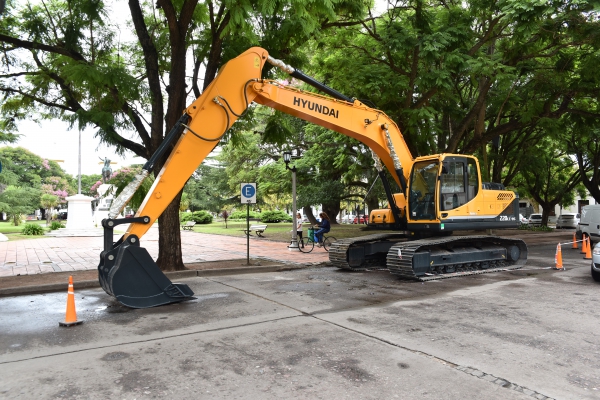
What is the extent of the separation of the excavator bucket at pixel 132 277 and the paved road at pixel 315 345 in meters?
0.26

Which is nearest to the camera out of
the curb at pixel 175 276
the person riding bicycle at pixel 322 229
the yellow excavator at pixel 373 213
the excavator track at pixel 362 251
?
the yellow excavator at pixel 373 213

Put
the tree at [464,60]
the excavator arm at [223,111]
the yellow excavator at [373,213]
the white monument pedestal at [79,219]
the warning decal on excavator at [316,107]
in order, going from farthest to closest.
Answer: the white monument pedestal at [79,219] < the tree at [464,60] < the warning decal on excavator at [316,107] < the excavator arm at [223,111] < the yellow excavator at [373,213]

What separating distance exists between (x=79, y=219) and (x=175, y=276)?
2322 cm

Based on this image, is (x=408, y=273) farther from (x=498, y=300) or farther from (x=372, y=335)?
(x=372, y=335)

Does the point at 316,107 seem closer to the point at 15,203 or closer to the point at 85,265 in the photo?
the point at 85,265

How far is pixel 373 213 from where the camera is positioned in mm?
12742

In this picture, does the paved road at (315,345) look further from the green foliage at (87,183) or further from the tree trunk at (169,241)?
the green foliage at (87,183)

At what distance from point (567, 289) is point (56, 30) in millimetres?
13440

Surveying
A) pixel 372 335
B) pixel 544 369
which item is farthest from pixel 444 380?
pixel 372 335

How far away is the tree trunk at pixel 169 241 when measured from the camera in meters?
11.5

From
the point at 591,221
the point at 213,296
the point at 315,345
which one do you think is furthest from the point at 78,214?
the point at 591,221

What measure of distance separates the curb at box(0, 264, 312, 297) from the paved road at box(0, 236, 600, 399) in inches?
14.7

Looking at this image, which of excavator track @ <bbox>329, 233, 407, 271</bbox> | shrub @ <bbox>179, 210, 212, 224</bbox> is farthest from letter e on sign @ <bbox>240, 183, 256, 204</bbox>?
shrub @ <bbox>179, 210, 212, 224</bbox>

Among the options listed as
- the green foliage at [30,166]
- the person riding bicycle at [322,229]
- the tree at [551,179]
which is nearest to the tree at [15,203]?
the green foliage at [30,166]
